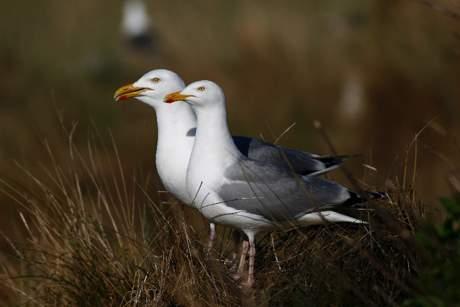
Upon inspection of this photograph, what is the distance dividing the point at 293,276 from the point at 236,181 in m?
0.57

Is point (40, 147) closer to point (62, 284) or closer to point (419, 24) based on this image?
point (419, 24)

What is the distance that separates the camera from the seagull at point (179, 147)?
477 centimetres

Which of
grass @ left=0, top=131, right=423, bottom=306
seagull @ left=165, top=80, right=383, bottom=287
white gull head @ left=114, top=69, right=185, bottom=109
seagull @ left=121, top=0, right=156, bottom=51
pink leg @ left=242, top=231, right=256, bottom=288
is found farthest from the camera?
seagull @ left=121, top=0, right=156, bottom=51

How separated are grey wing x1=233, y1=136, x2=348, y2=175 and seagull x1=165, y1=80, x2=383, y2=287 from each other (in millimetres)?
105

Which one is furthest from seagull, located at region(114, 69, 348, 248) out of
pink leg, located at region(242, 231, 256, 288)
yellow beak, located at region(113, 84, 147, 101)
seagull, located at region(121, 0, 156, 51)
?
seagull, located at region(121, 0, 156, 51)

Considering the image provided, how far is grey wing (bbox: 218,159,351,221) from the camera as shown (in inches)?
175

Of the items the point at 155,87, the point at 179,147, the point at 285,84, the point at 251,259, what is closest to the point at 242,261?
the point at 251,259

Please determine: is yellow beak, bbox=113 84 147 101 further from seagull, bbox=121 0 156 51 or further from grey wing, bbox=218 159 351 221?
seagull, bbox=121 0 156 51

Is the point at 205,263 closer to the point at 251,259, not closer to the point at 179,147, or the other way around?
the point at 251,259

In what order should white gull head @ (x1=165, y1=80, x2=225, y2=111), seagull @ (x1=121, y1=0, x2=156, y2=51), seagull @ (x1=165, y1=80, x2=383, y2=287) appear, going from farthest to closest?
1. seagull @ (x1=121, y1=0, x2=156, y2=51)
2. white gull head @ (x1=165, y1=80, x2=225, y2=111)
3. seagull @ (x1=165, y1=80, x2=383, y2=287)

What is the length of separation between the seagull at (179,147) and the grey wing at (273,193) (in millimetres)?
120

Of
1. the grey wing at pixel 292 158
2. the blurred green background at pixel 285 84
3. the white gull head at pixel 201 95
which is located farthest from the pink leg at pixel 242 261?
the blurred green background at pixel 285 84

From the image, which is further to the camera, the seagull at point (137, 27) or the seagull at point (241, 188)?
the seagull at point (137, 27)

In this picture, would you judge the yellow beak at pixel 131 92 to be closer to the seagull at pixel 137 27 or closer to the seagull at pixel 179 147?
the seagull at pixel 179 147
